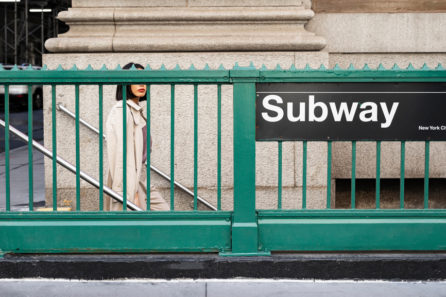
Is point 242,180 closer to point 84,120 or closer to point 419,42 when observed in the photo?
point 84,120

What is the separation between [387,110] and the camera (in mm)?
4156

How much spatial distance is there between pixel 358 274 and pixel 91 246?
1871 mm

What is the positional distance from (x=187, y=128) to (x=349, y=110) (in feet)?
9.44

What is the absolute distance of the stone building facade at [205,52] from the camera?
6664 millimetres

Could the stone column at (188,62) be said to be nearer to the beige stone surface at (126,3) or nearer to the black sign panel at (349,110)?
the beige stone surface at (126,3)

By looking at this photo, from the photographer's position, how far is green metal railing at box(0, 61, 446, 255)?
4090 millimetres

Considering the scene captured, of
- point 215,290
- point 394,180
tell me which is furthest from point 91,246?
point 394,180

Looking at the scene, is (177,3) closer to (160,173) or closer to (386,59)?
(160,173)

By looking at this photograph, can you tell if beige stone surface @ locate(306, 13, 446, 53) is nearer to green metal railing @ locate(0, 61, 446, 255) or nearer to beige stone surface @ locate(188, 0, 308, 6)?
beige stone surface @ locate(188, 0, 308, 6)

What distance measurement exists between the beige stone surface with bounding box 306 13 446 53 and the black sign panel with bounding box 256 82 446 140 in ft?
9.72

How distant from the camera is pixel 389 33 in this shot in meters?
7.00

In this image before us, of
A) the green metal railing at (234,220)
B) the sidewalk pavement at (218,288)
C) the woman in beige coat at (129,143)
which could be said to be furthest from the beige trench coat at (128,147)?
the sidewalk pavement at (218,288)

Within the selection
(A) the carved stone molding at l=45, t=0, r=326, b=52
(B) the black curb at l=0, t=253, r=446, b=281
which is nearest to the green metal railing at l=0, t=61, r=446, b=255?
(B) the black curb at l=0, t=253, r=446, b=281

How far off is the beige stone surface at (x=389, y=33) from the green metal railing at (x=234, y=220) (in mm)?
2949
